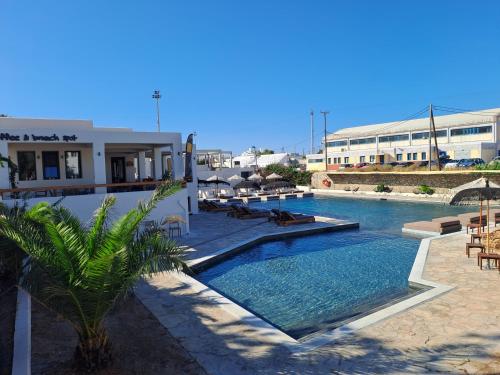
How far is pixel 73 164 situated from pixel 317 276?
1434 cm

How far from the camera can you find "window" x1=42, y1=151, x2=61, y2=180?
1955 cm

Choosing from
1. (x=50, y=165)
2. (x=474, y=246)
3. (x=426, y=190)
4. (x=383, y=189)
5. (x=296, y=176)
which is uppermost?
(x=50, y=165)

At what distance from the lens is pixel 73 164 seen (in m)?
20.3

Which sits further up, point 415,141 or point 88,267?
point 415,141

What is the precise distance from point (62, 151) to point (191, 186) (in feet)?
26.3

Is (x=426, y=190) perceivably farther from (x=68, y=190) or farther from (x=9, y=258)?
(x=9, y=258)

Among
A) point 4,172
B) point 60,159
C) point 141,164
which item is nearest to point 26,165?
point 60,159

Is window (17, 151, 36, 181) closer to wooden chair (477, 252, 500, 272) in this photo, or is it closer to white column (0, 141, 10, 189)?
white column (0, 141, 10, 189)

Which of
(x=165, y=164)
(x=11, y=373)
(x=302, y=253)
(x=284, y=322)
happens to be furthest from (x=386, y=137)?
(x=11, y=373)

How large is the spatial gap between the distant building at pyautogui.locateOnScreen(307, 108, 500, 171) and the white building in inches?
1835

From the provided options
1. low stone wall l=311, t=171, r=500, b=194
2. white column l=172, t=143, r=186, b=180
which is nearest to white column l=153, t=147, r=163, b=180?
white column l=172, t=143, r=186, b=180

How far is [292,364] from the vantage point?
234 inches

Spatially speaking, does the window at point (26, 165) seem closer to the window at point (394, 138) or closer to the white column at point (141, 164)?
the white column at point (141, 164)

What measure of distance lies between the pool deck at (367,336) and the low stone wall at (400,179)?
2646cm
